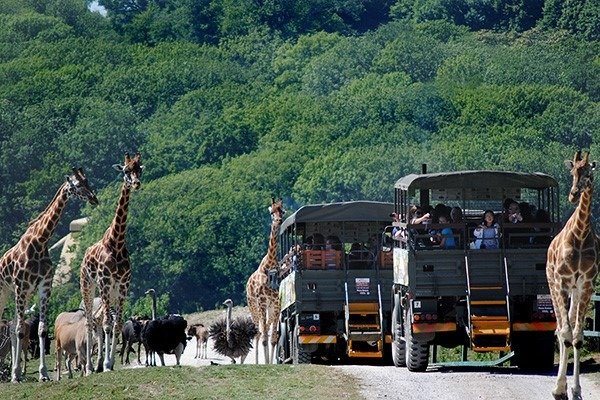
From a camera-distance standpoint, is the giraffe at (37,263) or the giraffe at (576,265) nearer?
the giraffe at (576,265)

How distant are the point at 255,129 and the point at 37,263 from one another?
121435 mm

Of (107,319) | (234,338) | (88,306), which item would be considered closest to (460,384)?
(107,319)

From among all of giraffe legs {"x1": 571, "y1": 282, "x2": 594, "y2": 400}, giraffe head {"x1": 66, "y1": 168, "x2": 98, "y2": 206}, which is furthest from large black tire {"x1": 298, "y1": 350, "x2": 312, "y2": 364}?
giraffe legs {"x1": 571, "y1": 282, "x2": 594, "y2": 400}

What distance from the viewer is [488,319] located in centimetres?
3903

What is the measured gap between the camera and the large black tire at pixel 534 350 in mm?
39875

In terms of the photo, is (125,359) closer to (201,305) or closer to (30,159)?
(201,305)

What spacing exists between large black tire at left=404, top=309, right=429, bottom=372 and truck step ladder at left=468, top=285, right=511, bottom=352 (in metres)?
1.16

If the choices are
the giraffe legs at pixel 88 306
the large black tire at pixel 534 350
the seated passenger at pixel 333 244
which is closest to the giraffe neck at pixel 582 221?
the large black tire at pixel 534 350

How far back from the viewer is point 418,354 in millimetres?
39844

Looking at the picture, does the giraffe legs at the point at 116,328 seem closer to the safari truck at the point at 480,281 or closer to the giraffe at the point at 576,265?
the safari truck at the point at 480,281

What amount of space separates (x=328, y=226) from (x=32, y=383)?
9800 mm

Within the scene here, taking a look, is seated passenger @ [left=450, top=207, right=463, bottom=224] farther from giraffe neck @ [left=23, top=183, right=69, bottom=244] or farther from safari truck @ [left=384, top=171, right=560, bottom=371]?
giraffe neck @ [left=23, top=183, right=69, bottom=244]

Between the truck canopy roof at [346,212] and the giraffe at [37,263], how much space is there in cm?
600

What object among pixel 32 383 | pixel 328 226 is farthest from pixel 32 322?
pixel 32 383
